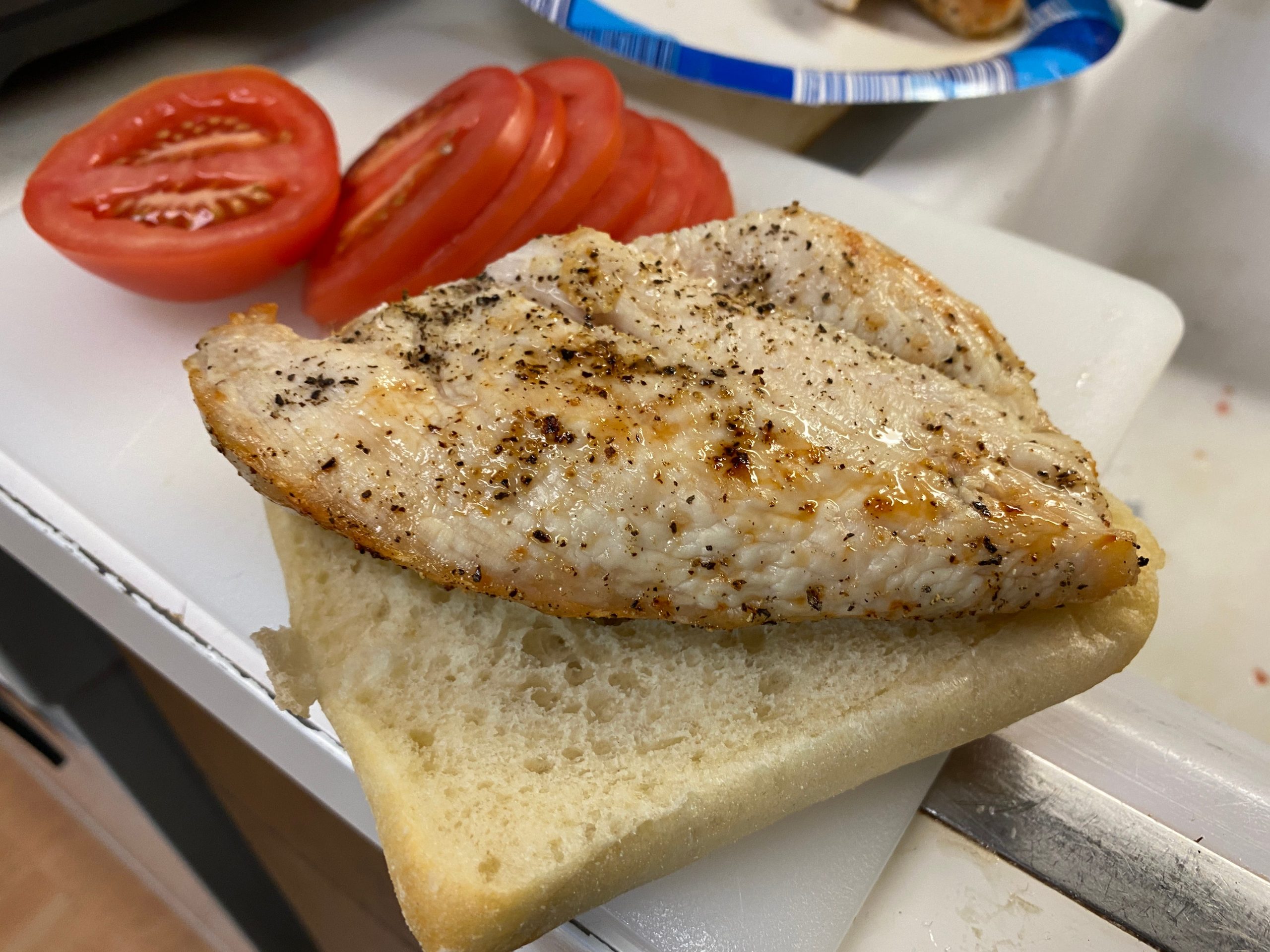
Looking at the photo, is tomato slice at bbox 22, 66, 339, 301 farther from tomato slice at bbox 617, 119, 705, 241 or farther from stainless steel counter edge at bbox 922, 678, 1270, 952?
stainless steel counter edge at bbox 922, 678, 1270, 952

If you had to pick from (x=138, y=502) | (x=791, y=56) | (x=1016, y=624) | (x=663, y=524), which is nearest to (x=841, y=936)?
(x=1016, y=624)

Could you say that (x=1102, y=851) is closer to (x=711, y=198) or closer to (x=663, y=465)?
(x=663, y=465)

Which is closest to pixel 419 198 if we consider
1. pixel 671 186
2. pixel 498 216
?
pixel 498 216

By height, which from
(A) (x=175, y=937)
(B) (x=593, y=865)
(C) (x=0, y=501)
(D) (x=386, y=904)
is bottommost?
(A) (x=175, y=937)

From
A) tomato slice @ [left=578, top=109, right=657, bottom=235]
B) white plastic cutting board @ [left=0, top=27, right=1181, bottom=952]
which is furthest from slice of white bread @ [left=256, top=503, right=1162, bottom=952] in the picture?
tomato slice @ [left=578, top=109, right=657, bottom=235]

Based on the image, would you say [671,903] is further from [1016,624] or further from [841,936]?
[1016,624]

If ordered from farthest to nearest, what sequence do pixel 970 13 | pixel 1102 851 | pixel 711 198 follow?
pixel 970 13 < pixel 711 198 < pixel 1102 851
